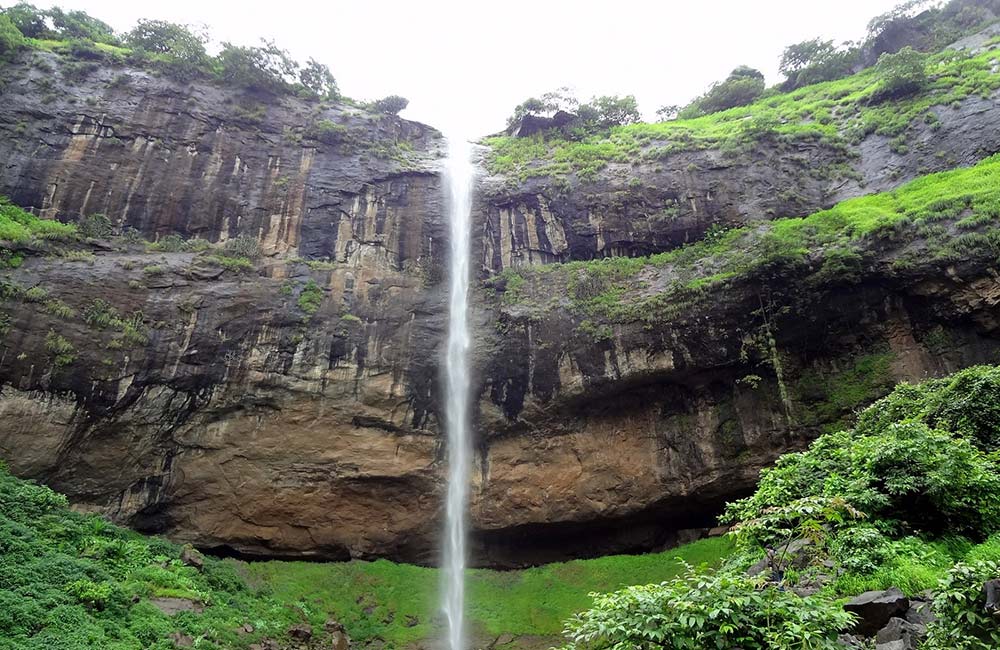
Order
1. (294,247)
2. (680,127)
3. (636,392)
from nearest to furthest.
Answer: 1. (636,392)
2. (294,247)
3. (680,127)

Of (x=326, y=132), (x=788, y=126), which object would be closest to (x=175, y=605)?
(x=326, y=132)

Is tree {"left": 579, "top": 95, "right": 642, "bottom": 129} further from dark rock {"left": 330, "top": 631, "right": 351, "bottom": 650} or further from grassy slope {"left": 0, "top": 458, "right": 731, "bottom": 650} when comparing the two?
dark rock {"left": 330, "top": 631, "right": 351, "bottom": 650}

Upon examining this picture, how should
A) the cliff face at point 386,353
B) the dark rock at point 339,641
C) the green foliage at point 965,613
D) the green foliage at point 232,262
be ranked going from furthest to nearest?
the green foliage at point 232,262, the cliff face at point 386,353, the dark rock at point 339,641, the green foliage at point 965,613

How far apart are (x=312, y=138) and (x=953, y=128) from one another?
84.7 feet

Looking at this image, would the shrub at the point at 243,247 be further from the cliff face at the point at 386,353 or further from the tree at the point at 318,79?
the tree at the point at 318,79

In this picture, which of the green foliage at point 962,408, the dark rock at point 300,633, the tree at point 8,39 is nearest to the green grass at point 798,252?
the green foliage at point 962,408

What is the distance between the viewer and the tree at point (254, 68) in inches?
1094

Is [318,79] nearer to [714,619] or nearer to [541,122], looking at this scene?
[541,122]

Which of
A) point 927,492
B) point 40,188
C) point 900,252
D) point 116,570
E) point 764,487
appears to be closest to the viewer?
point 927,492

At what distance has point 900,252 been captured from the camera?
1822 centimetres

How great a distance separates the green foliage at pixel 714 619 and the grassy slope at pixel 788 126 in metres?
23.2

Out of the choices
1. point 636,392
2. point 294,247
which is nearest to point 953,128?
point 636,392

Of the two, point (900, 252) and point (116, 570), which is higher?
point (900, 252)

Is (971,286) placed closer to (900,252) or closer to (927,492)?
(900,252)
